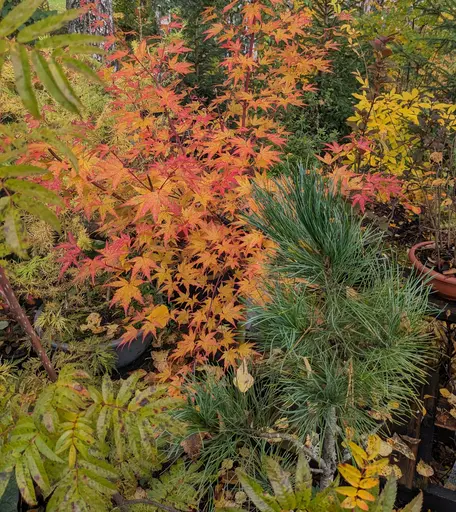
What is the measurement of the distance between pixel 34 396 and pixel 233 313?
2.93 feet

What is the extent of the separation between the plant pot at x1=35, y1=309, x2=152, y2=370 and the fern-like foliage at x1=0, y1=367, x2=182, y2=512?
1268mm

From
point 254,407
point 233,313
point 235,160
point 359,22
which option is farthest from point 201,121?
point 359,22

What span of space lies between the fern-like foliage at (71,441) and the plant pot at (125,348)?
1.27 metres

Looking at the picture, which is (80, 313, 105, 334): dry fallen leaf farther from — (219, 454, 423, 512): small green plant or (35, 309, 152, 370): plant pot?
(219, 454, 423, 512): small green plant

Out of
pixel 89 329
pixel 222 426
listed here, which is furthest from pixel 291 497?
pixel 89 329

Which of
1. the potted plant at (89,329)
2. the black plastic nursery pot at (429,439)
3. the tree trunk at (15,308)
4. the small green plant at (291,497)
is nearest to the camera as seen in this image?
the small green plant at (291,497)

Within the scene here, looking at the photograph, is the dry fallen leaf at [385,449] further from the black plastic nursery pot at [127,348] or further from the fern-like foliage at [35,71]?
the black plastic nursery pot at [127,348]

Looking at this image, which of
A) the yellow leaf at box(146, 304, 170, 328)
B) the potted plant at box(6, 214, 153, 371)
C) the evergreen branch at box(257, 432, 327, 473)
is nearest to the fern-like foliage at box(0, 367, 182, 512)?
the evergreen branch at box(257, 432, 327, 473)

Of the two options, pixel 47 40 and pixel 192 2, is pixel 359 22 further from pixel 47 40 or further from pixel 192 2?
pixel 47 40

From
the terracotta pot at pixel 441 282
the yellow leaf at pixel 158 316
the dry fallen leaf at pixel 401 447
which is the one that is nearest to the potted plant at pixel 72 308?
the yellow leaf at pixel 158 316

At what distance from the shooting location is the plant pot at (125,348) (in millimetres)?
2207

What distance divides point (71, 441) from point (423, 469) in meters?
1.26

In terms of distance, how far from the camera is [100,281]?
2.61 meters

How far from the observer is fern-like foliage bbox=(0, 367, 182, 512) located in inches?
31.5
